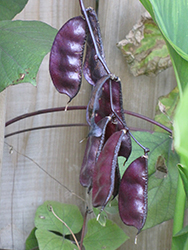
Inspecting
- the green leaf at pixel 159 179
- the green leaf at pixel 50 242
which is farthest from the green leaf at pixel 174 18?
the green leaf at pixel 50 242

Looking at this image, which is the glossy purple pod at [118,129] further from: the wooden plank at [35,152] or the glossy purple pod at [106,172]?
the wooden plank at [35,152]

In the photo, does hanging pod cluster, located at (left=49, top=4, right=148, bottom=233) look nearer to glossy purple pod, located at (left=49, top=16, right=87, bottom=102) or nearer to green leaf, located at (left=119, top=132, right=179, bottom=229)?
glossy purple pod, located at (left=49, top=16, right=87, bottom=102)

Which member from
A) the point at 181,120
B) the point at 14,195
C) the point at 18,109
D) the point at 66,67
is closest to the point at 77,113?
the point at 18,109

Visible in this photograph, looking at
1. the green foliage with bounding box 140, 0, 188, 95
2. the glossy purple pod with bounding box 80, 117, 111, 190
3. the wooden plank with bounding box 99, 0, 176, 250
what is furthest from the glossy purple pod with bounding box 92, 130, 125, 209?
the wooden plank with bounding box 99, 0, 176, 250

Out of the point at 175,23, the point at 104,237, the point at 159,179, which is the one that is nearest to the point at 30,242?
the point at 104,237

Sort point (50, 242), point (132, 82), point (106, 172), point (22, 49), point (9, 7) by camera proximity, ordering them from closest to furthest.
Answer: point (106, 172)
point (22, 49)
point (9, 7)
point (50, 242)
point (132, 82)

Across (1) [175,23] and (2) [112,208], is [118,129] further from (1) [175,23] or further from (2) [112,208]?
(2) [112,208]

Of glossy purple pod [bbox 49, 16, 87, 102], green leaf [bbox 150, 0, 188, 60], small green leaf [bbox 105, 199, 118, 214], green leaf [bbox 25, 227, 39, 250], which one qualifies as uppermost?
green leaf [bbox 150, 0, 188, 60]
